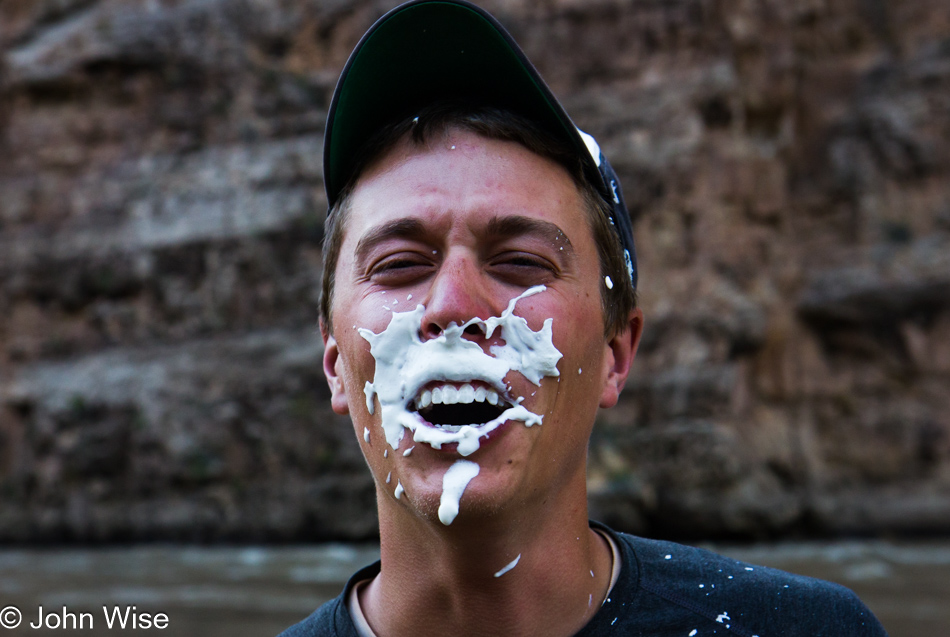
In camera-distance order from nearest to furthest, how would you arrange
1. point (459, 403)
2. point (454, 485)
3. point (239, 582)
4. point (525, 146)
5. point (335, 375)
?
point (454, 485) < point (459, 403) < point (525, 146) < point (335, 375) < point (239, 582)

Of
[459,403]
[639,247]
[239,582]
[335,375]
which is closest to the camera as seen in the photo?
[459,403]

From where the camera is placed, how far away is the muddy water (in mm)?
5770

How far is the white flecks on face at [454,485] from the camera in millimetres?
1086

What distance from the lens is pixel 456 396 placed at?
1190mm

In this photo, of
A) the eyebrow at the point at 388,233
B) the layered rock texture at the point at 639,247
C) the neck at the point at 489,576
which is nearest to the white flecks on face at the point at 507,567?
the neck at the point at 489,576

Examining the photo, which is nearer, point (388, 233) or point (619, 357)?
point (388, 233)

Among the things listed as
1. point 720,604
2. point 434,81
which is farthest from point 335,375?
point 720,604

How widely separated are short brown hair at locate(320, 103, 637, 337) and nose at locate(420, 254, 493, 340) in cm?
22

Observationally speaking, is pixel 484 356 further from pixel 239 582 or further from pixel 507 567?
pixel 239 582

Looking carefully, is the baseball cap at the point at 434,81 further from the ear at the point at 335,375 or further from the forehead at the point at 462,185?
the ear at the point at 335,375

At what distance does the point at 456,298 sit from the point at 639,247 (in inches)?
403

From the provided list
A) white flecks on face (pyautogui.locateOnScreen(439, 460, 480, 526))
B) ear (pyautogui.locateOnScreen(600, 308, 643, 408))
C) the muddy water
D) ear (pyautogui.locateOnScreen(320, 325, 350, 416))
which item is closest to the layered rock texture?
the muddy water

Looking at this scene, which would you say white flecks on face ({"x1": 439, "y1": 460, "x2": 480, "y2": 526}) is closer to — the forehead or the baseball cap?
the forehead

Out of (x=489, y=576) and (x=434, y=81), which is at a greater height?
(x=434, y=81)
